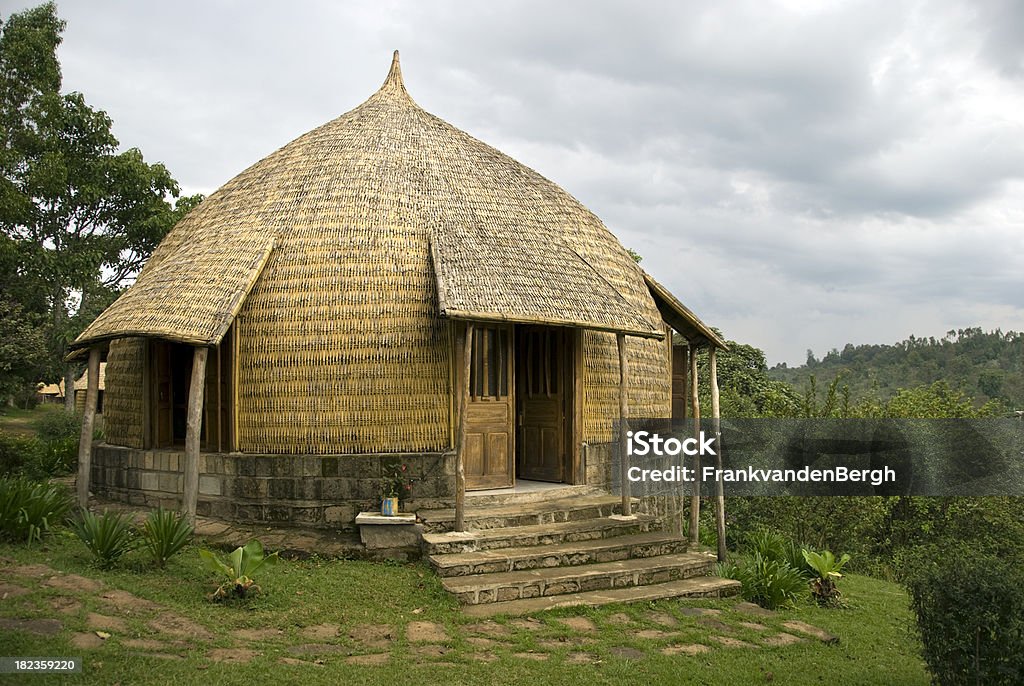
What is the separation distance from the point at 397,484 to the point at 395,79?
7.35m

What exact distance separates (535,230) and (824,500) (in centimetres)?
990

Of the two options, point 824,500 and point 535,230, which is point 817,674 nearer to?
point 535,230

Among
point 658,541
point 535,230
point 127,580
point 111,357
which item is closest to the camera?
point 127,580

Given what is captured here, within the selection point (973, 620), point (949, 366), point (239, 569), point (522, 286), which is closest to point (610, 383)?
point (522, 286)

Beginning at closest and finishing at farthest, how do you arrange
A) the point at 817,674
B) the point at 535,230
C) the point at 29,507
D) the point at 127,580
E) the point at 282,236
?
the point at 817,674 → the point at 127,580 → the point at 29,507 → the point at 282,236 → the point at 535,230

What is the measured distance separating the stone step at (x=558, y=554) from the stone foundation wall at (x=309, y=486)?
1271 millimetres

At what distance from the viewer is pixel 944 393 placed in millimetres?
20344

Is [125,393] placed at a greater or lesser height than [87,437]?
greater

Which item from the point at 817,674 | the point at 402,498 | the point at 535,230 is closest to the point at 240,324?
the point at 402,498

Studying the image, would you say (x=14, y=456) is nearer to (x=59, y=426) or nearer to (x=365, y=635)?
(x=59, y=426)

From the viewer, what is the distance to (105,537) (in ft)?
25.6

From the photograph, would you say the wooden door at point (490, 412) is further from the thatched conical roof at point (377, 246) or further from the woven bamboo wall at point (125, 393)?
the woven bamboo wall at point (125, 393)

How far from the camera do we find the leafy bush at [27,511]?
27.1 feet

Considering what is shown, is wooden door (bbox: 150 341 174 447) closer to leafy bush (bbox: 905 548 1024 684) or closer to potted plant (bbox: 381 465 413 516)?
potted plant (bbox: 381 465 413 516)
